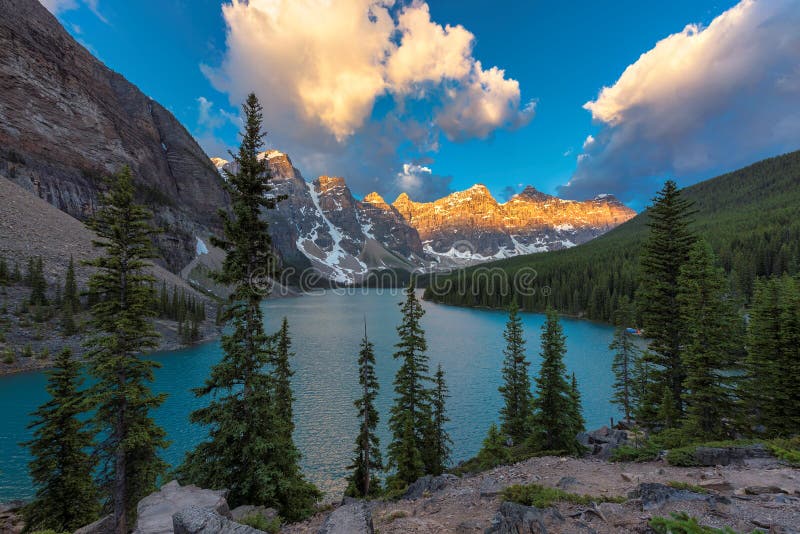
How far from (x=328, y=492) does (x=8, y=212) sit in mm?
107280

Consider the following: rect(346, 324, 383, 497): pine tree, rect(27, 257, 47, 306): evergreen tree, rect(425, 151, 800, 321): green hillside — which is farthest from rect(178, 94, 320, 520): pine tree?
rect(27, 257, 47, 306): evergreen tree

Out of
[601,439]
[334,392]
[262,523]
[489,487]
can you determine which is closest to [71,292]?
[334,392]

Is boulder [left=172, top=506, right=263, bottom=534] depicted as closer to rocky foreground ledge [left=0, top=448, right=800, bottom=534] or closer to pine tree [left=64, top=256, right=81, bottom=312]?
rocky foreground ledge [left=0, top=448, right=800, bottom=534]

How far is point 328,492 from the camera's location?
23078 mm

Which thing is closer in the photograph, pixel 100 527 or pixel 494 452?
pixel 100 527

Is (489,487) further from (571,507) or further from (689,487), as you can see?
(689,487)

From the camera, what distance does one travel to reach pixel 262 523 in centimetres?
1057

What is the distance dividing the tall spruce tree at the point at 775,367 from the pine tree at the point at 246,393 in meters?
22.0

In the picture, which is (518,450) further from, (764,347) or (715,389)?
(764,347)

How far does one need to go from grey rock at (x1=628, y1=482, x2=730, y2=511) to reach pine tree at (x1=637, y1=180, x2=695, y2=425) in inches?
528

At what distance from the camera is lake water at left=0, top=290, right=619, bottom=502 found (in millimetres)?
27484

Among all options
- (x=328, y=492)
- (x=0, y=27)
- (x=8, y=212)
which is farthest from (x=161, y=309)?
(x=0, y=27)

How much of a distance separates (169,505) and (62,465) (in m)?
9.76

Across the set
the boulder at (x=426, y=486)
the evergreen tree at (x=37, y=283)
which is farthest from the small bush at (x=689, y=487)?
the evergreen tree at (x=37, y=283)
